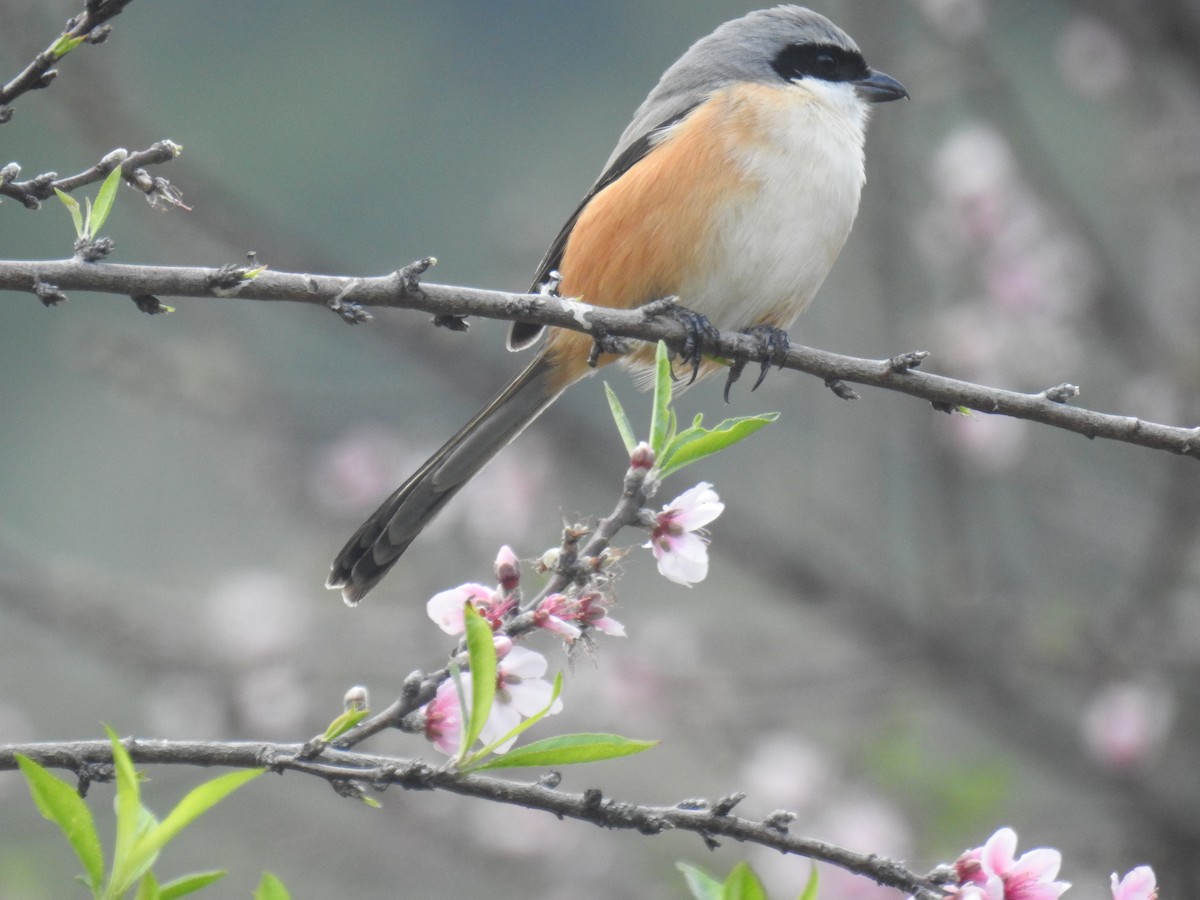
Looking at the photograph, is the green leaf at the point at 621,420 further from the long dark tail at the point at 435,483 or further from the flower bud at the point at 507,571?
the long dark tail at the point at 435,483

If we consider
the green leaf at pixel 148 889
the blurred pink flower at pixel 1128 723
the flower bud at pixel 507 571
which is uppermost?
the blurred pink flower at pixel 1128 723

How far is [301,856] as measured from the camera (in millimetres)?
5574

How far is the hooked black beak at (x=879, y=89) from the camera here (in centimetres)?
423

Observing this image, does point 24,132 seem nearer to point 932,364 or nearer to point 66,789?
point 932,364

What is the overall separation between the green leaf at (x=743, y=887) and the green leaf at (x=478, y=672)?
1.19 feet

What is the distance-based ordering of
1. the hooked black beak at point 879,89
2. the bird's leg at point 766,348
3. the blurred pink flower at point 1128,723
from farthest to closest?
the blurred pink flower at point 1128,723 → the hooked black beak at point 879,89 → the bird's leg at point 766,348

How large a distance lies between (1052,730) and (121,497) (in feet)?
81.9

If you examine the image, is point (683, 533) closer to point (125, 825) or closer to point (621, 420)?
point (621, 420)

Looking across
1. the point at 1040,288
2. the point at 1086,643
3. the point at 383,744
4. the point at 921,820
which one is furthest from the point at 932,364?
the point at 383,744

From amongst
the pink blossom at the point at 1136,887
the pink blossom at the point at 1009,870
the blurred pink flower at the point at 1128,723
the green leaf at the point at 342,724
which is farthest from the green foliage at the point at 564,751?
the blurred pink flower at the point at 1128,723

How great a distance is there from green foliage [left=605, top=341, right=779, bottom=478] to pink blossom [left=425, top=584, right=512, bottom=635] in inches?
10.8

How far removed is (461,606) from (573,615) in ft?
0.50

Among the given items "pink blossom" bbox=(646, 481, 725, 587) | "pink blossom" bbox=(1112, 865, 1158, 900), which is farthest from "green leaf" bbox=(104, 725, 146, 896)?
"pink blossom" bbox=(1112, 865, 1158, 900)

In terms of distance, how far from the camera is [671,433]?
6.69ft
